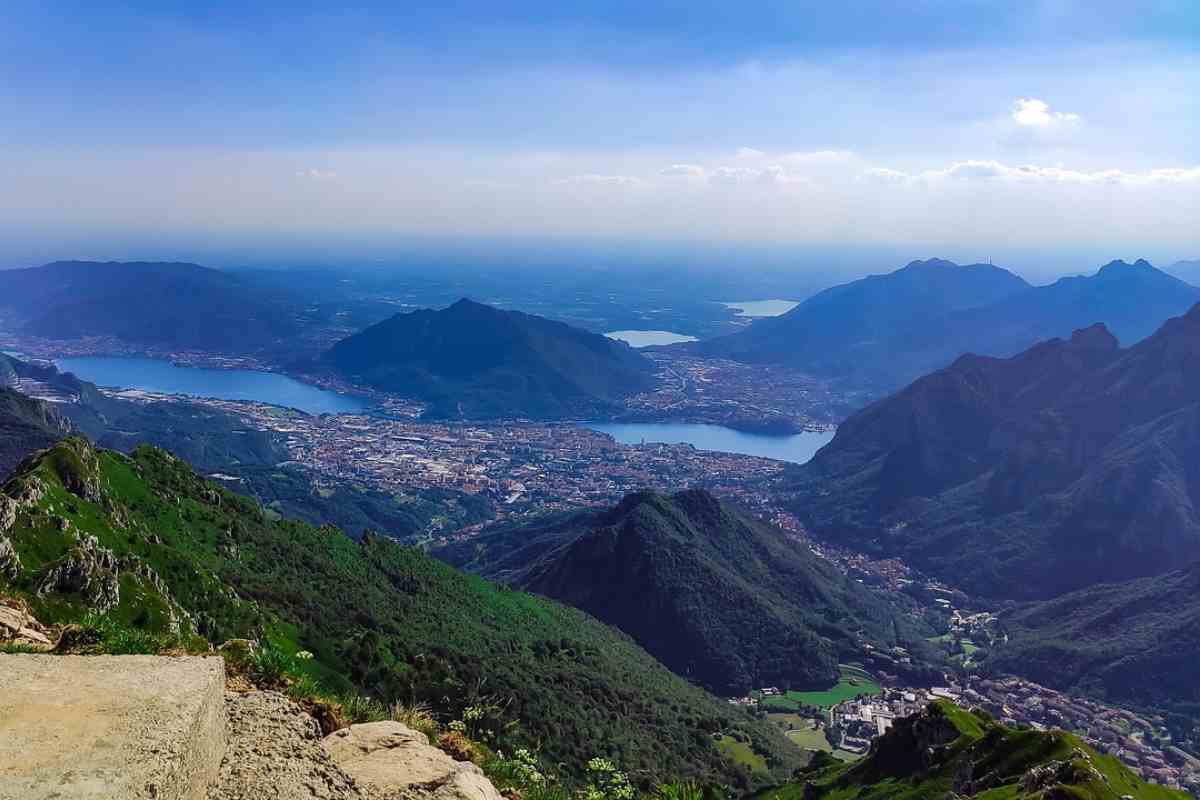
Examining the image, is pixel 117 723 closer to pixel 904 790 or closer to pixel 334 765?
pixel 334 765

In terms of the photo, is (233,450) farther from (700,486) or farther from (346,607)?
(346,607)

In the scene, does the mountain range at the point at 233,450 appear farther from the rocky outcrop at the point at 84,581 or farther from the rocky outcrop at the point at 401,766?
the rocky outcrop at the point at 401,766

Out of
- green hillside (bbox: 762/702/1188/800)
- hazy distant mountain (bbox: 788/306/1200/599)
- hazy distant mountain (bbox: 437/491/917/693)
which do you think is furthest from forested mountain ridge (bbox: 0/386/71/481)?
hazy distant mountain (bbox: 788/306/1200/599)

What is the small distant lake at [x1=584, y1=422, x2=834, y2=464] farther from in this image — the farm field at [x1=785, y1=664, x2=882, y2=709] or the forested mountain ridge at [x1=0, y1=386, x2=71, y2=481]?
the forested mountain ridge at [x1=0, y1=386, x2=71, y2=481]

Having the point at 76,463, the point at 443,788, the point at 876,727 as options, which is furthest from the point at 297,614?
the point at 876,727

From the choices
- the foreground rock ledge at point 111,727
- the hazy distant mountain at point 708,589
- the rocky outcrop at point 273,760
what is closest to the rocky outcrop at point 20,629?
the foreground rock ledge at point 111,727

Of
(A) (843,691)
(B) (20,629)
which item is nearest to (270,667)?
(B) (20,629)
